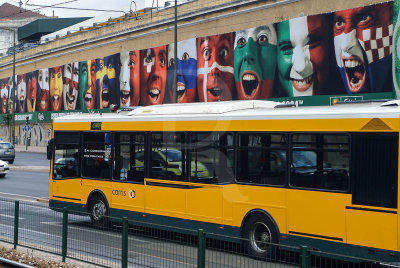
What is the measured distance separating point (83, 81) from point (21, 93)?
683 inches

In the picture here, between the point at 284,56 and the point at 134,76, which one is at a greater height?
the point at 134,76

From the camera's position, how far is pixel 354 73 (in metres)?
34.9

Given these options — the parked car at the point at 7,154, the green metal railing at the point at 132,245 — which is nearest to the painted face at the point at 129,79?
the parked car at the point at 7,154

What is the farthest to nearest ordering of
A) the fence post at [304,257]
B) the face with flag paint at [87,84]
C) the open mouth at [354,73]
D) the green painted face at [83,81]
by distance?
1. the green painted face at [83,81]
2. the face with flag paint at [87,84]
3. the open mouth at [354,73]
4. the fence post at [304,257]

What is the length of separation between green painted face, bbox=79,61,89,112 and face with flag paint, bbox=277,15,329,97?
28389mm

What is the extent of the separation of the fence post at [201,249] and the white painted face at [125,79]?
4779 centimetres

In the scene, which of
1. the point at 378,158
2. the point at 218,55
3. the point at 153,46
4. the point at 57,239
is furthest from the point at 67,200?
the point at 153,46

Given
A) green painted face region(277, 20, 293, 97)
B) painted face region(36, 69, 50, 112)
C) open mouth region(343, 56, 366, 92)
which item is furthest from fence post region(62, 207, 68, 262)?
painted face region(36, 69, 50, 112)

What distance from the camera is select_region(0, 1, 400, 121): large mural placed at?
1340 inches

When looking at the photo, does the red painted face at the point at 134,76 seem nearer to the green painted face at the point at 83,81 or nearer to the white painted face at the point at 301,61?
the green painted face at the point at 83,81

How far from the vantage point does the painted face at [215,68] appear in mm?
43750

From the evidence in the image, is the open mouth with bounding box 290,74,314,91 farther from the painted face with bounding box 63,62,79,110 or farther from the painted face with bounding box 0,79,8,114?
the painted face with bounding box 0,79,8,114

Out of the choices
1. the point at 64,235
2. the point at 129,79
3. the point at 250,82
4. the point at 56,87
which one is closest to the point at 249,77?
the point at 250,82

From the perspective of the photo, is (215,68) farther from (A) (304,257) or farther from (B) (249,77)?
(A) (304,257)
